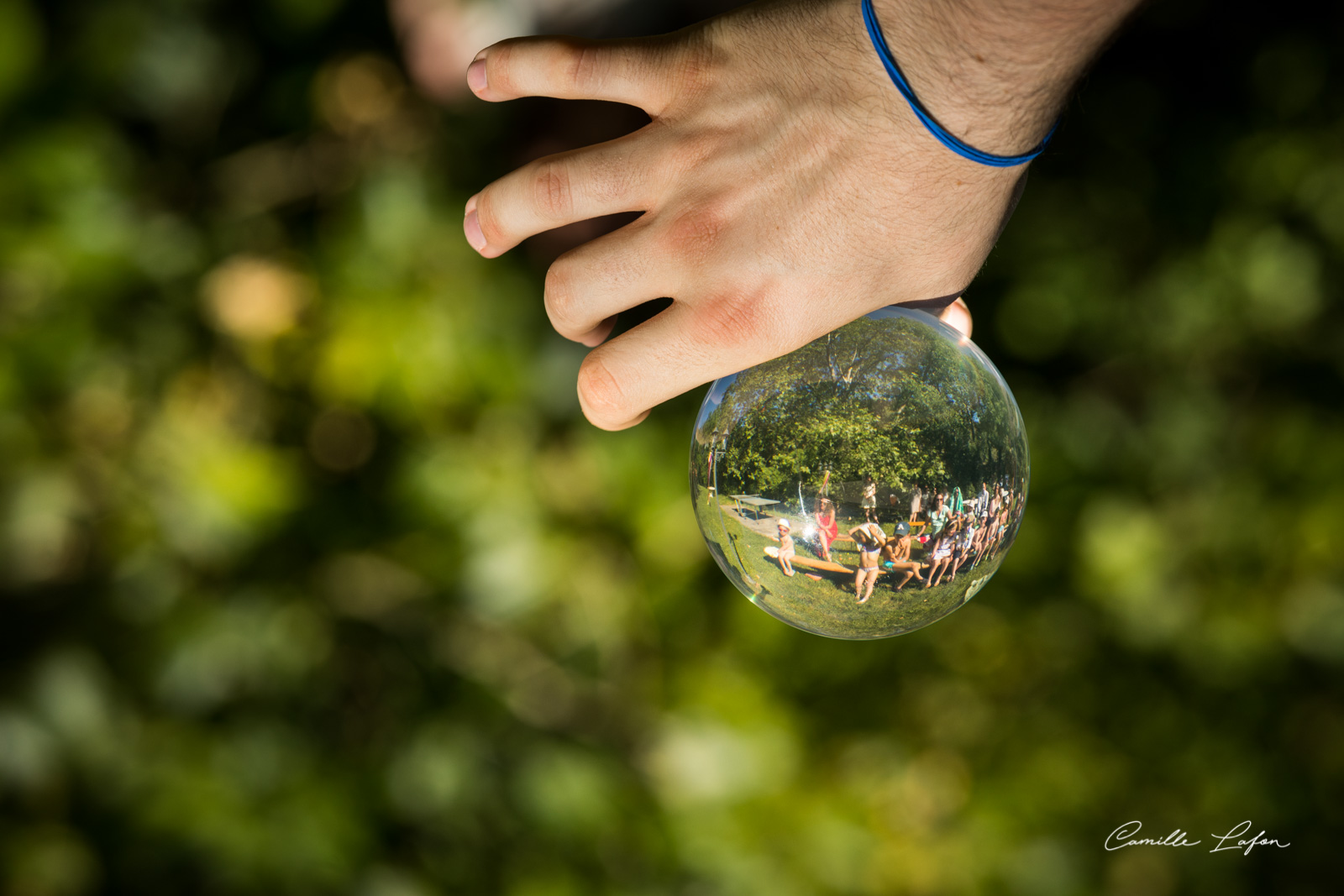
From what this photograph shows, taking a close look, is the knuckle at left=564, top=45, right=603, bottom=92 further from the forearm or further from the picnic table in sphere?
the picnic table in sphere

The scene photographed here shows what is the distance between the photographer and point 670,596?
1313 millimetres

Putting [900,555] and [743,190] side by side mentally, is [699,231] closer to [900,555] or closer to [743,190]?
[743,190]

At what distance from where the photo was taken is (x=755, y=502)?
565 mm

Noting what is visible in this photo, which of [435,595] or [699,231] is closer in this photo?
[699,231]

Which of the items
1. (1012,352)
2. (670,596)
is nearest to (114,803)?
(670,596)

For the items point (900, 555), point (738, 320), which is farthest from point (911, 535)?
point (738, 320)

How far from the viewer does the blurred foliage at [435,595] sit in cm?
120

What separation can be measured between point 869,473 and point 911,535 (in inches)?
2.0

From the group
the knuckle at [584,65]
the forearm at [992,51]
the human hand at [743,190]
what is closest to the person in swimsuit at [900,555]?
the human hand at [743,190]
